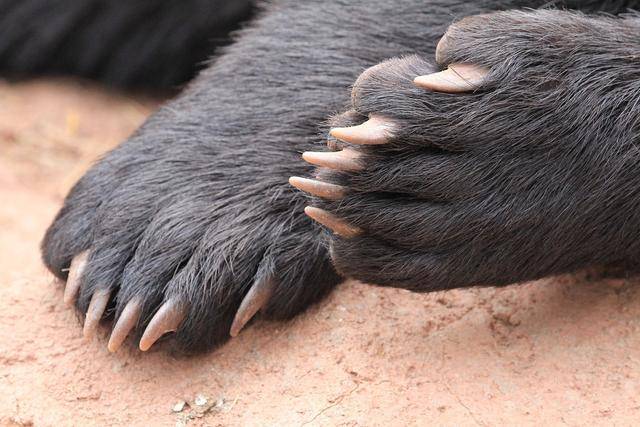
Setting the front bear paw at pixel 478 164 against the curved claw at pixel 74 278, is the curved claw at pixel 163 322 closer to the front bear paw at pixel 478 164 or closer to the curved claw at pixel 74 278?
the curved claw at pixel 74 278

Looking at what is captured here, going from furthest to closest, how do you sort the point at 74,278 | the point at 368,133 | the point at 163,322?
1. the point at 74,278
2. the point at 163,322
3. the point at 368,133

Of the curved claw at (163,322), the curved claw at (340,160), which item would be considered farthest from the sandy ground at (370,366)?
the curved claw at (340,160)

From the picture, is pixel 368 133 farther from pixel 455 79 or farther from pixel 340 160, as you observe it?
pixel 455 79

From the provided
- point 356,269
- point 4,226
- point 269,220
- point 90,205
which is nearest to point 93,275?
point 90,205

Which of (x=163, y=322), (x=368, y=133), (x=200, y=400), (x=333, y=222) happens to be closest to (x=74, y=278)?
(x=163, y=322)

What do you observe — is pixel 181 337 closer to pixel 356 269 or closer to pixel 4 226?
pixel 356 269

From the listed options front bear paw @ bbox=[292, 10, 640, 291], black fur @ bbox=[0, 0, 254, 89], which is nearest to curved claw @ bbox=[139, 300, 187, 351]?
front bear paw @ bbox=[292, 10, 640, 291]
